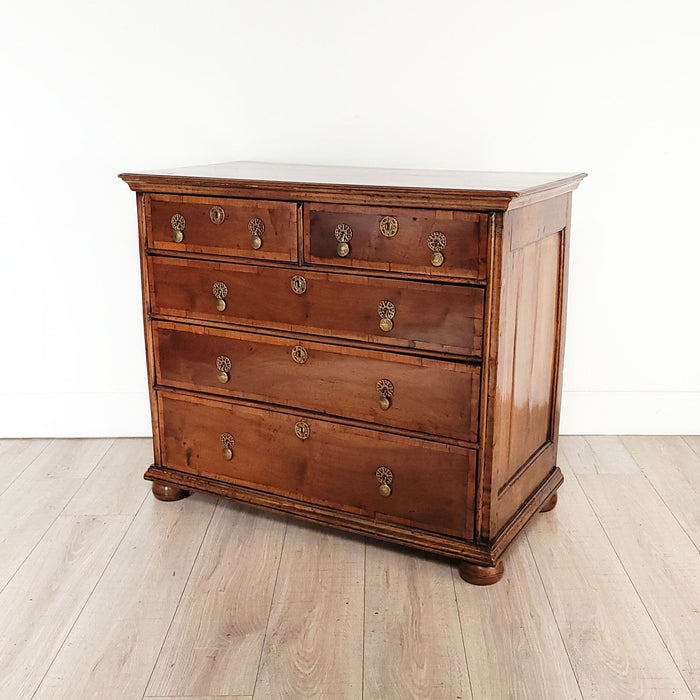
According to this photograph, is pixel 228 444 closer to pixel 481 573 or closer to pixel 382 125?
pixel 481 573

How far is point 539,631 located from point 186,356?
1101mm

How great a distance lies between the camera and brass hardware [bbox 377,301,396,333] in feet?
6.51

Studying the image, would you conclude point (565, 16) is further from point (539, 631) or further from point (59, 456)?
point (59, 456)

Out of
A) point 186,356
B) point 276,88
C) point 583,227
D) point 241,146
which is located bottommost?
point 186,356

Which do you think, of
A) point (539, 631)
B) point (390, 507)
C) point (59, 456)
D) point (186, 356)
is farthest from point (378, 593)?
point (59, 456)

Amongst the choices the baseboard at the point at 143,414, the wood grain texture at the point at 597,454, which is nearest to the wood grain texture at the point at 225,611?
the baseboard at the point at 143,414

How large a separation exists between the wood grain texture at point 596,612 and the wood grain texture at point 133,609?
848 millimetres

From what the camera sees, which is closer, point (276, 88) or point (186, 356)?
point (186, 356)

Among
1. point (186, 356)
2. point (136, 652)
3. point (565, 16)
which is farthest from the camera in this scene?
point (565, 16)

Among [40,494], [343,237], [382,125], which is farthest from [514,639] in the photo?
[382,125]

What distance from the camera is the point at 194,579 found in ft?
6.81

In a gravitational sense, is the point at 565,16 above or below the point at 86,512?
above

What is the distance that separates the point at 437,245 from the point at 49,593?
46.1 inches

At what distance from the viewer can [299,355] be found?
7.01 feet
